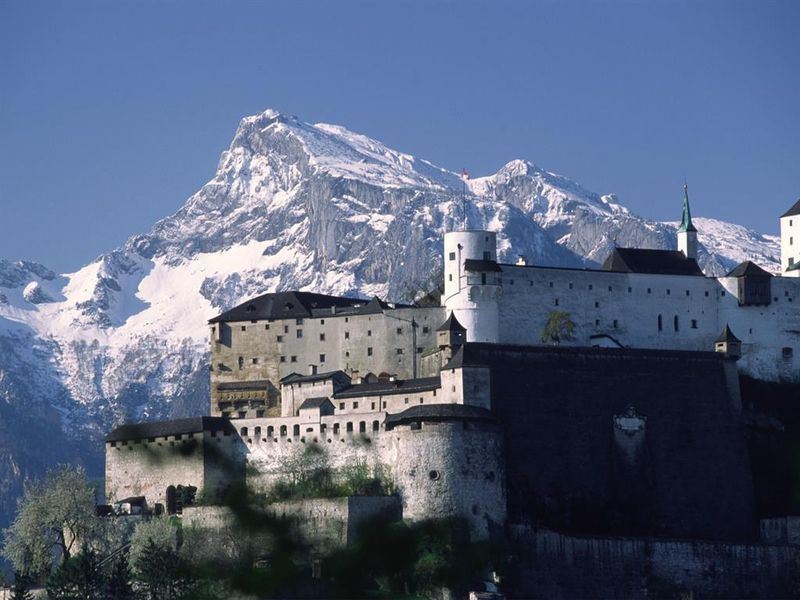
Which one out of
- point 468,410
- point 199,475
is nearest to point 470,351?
point 468,410

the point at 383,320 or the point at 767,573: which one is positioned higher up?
the point at 383,320

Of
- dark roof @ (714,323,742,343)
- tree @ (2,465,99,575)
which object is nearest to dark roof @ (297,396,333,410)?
tree @ (2,465,99,575)

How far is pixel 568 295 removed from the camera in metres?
109

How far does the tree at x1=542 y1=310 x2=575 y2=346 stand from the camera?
4208 inches

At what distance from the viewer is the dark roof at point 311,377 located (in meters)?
104

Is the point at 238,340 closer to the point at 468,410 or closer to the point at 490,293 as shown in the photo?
the point at 490,293

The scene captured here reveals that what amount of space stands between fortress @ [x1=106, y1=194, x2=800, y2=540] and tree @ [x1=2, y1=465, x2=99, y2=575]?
3.36m

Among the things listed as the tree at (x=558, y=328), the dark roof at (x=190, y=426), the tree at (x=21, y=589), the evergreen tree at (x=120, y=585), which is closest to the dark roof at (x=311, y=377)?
the dark roof at (x=190, y=426)

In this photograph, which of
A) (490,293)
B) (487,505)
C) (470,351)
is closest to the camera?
(487,505)

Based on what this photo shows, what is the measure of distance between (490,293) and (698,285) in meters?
12.7

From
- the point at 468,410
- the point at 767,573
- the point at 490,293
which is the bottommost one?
the point at 767,573

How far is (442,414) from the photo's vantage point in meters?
92.5

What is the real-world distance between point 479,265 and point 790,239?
23.4 meters

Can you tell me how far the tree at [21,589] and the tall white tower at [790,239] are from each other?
49.2 metres
